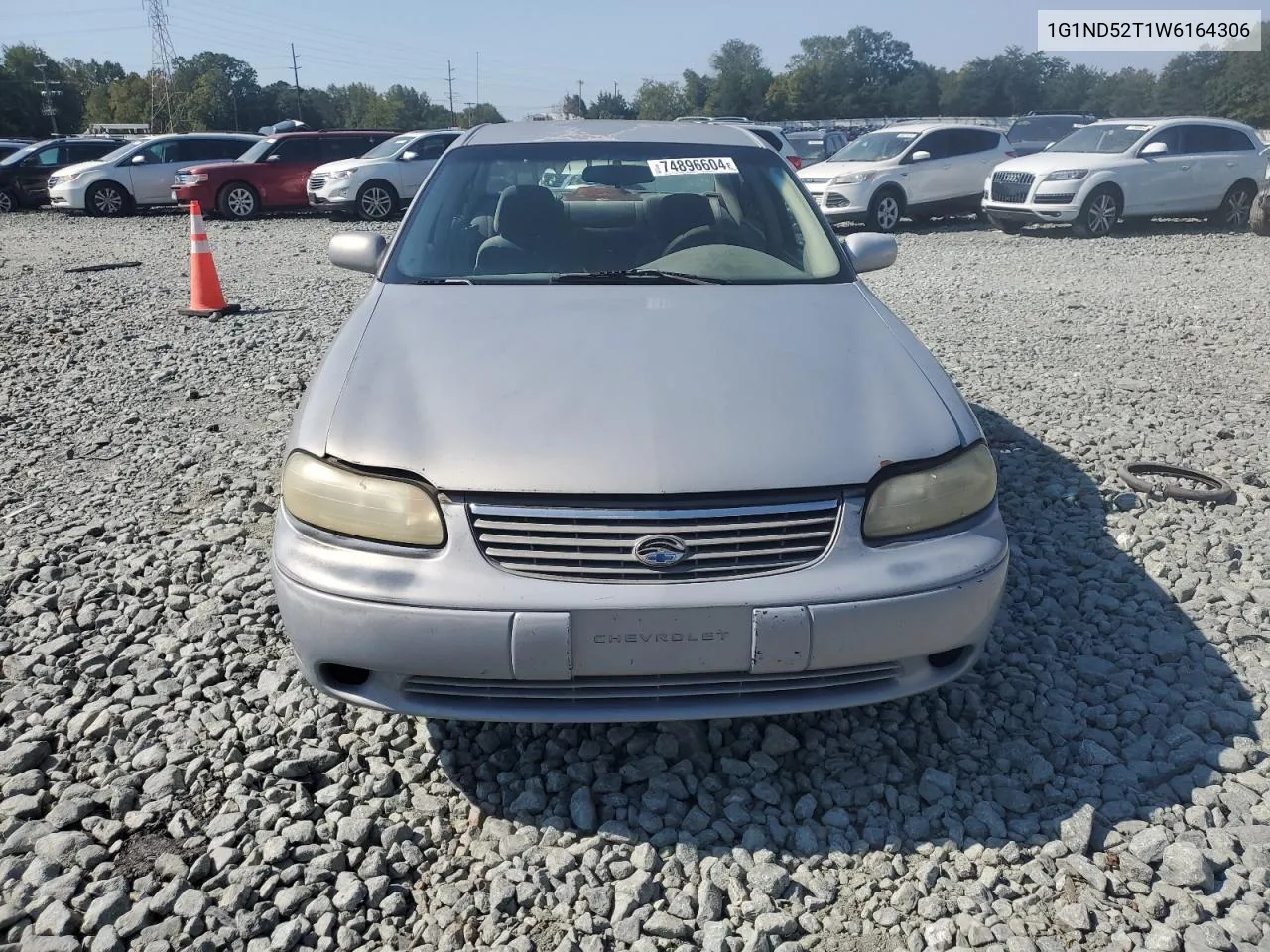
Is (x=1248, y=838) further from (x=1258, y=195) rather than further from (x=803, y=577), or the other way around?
(x=1258, y=195)

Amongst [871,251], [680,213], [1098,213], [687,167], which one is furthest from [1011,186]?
[680,213]

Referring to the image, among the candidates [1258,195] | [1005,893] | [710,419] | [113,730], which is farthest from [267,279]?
[1258,195]

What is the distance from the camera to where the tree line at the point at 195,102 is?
65188 mm

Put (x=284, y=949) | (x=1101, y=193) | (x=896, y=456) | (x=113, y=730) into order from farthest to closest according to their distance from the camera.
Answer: (x=1101, y=193), (x=113, y=730), (x=896, y=456), (x=284, y=949)

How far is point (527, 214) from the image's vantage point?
355 centimetres

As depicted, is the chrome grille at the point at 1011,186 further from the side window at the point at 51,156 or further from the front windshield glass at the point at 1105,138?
the side window at the point at 51,156

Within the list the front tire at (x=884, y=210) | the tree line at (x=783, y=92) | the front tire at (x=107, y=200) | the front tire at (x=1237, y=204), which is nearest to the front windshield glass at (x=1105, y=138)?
the front tire at (x=1237, y=204)

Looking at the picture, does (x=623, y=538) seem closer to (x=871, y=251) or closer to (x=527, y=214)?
(x=527, y=214)

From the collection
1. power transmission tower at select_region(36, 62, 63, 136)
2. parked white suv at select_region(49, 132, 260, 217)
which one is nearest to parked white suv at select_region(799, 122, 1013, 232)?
parked white suv at select_region(49, 132, 260, 217)

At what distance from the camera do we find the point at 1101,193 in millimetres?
13148

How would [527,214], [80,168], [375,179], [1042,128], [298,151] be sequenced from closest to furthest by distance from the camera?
[527,214], [375,179], [80,168], [298,151], [1042,128]

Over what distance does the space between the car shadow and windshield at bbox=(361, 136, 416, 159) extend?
15.9 meters

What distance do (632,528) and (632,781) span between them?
0.75m

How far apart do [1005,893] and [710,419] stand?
4.03 ft
